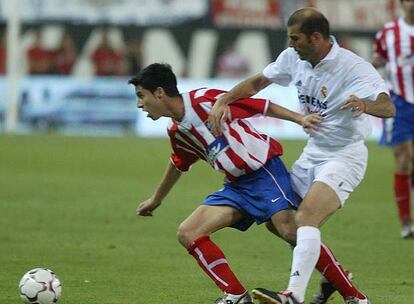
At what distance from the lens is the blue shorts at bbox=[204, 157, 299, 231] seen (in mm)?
8039

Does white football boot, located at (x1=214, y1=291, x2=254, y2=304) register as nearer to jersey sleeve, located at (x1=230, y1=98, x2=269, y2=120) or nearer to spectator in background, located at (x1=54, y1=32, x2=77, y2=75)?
jersey sleeve, located at (x1=230, y1=98, x2=269, y2=120)

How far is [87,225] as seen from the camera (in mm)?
13148

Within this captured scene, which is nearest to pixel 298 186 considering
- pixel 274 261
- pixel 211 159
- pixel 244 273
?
pixel 211 159

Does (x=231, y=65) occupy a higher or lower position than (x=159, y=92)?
lower

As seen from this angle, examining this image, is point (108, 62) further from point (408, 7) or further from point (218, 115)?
point (218, 115)

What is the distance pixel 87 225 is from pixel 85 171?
633 cm

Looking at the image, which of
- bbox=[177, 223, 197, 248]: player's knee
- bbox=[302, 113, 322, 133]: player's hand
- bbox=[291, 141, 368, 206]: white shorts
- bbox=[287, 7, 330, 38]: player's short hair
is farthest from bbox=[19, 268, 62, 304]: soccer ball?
bbox=[287, 7, 330, 38]: player's short hair

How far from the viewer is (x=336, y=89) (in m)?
8.12

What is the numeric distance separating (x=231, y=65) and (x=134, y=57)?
2.72 meters

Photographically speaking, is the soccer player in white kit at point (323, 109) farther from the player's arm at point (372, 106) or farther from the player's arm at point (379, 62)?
the player's arm at point (379, 62)

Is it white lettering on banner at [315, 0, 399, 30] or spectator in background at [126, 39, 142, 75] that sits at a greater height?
white lettering on banner at [315, 0, 399, 30]

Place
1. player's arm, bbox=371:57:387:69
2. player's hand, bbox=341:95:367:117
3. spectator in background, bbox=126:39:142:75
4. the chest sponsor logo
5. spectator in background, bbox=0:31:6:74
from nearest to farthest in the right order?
player's hand, bbox=341:95:367:117, the chest sponsor logo, player's arm, bbox=371:57:387:69, spectator in background, bbox=0:31:6:74, spectator in background, bbox=126:39:142:75

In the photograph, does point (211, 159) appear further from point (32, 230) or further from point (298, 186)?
point (32, 230)

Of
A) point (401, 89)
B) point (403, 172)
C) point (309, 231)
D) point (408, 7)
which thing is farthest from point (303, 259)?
point (401, 89)
